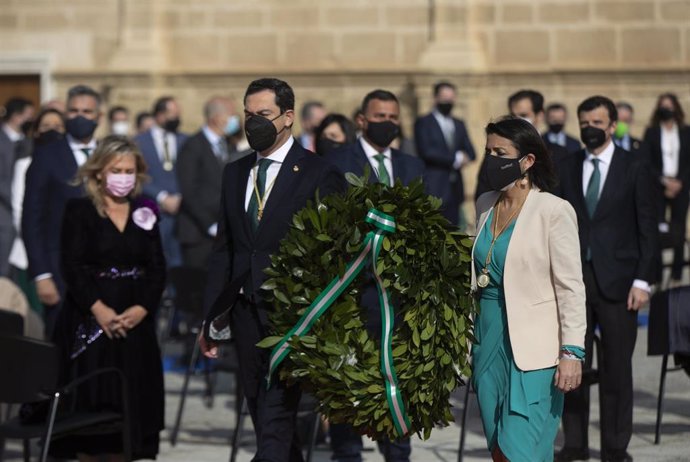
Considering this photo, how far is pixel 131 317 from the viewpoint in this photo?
8.97m

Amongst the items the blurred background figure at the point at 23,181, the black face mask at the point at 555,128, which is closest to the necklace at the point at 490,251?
the blurred background figure at the point at 23,181

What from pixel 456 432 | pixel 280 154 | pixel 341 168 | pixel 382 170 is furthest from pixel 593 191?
pixel 280 154

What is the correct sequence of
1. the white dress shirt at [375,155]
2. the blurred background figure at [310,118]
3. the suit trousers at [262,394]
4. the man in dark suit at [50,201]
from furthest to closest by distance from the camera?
the blurred background figure at [310,118]
the man in dark suit at [50,201]
the white dress shirt at [375,155]
the suit trousers at [262,394]

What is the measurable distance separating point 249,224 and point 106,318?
1499 mm

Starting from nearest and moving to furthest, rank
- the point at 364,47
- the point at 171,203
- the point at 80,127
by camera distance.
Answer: the point at 80,127 < the point at 171,203 < the point at 364,47

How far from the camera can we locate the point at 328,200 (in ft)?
24.1

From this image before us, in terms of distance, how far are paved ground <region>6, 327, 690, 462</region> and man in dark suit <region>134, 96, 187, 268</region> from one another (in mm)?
2563

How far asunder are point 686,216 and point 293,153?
29.4 feet

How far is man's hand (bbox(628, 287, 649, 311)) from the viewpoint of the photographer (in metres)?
9.53

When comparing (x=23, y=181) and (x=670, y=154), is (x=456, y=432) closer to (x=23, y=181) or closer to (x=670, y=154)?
(x=23, y=181)

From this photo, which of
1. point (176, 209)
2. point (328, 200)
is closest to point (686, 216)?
point (176, 209)

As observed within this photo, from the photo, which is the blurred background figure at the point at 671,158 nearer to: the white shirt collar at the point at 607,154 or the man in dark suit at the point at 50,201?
the white shirt collar at the point at 607,154

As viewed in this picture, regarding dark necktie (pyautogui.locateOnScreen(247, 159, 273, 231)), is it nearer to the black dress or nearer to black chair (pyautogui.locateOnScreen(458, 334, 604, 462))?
the black dress

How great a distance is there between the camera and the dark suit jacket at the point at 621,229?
9547 mm
